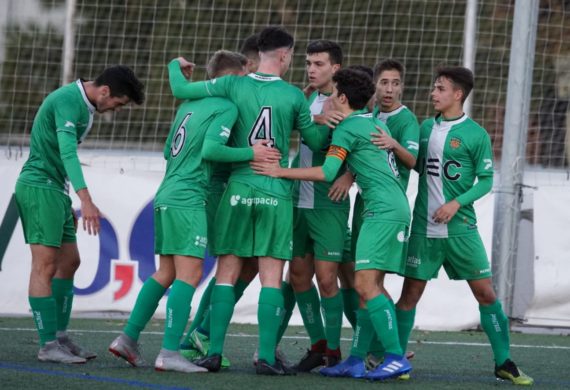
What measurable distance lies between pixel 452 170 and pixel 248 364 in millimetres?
1897

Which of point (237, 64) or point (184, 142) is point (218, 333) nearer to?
point (184, 142)

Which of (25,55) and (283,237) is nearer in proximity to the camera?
(283,237)

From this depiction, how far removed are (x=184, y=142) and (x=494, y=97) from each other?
340 inches

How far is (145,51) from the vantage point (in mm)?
13344

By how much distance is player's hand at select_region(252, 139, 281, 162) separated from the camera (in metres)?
6.89

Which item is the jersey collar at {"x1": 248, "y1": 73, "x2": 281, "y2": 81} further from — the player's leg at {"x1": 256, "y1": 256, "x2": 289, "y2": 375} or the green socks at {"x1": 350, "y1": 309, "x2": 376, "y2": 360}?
the green socks at {"x1": 350, "y1": 309, "x2": 376, "y2": 360}

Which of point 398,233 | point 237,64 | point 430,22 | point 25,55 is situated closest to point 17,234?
point 25,55

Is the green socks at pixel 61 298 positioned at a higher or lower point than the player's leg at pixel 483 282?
lower

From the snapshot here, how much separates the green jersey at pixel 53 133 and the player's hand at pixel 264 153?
1.19 meters

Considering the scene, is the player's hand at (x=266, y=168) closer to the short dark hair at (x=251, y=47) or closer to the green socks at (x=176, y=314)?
the green socks at (x=176, y=314)

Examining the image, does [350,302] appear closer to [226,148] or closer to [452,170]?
[452,170]

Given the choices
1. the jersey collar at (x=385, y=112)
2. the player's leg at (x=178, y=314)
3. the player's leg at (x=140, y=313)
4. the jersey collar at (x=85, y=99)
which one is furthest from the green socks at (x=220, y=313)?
the jersey collar at (x=385, y=112)

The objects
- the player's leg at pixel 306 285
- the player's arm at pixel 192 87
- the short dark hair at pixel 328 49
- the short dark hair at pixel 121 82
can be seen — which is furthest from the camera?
the short dark hair at pixel 328 49

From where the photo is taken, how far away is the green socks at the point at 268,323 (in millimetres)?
6816
